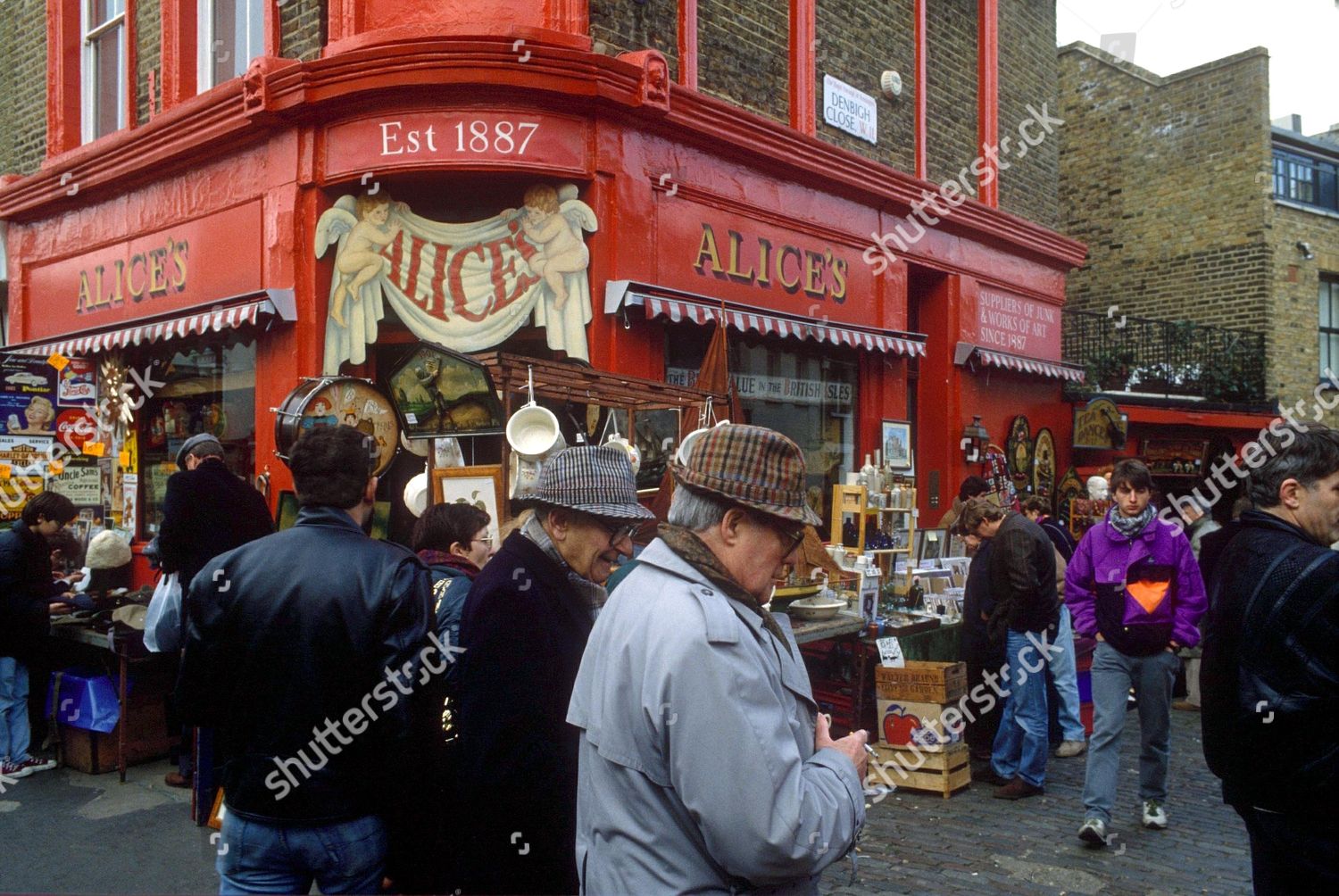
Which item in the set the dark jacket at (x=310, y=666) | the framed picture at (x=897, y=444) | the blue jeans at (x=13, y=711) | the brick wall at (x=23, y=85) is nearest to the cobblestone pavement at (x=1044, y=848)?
the dark jacket at (x=310, y=666)

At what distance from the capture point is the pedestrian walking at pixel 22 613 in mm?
6551

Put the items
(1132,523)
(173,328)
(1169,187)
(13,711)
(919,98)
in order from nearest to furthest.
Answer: (1132,523) < (13,711) < (173,328) < (919,98) < (1169,187)

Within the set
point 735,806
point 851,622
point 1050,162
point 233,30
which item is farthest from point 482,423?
point 1050,162

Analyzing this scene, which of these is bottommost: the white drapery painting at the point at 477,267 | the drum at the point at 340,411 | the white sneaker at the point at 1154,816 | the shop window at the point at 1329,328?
the white sneaker at the point at 1154,816

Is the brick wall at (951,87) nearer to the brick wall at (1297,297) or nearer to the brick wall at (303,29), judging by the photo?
the brick wall at (303,29)

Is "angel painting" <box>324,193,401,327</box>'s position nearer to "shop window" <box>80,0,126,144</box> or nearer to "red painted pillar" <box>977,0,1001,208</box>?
"shop window" <box>80,0,126,144</box>

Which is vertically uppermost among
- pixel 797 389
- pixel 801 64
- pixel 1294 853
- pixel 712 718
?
pixel 801 64

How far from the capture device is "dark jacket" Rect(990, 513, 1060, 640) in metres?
6.77

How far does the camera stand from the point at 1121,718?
18.0ft

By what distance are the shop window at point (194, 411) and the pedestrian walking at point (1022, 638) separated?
6.26 metres

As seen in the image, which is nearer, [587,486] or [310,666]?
[310,666]

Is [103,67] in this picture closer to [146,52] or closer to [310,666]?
[146,52]

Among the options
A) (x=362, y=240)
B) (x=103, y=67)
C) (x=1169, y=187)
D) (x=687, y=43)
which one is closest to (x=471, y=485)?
(x=362, y=240)

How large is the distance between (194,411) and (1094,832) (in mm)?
8578
